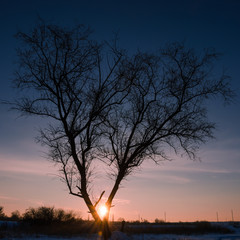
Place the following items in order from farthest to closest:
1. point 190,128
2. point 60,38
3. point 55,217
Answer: point 55,217 < point 190,128 < point 60,38

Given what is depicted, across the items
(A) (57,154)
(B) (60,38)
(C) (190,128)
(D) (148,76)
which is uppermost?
(B) (60,38)

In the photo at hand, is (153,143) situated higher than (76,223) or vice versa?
(153,143)

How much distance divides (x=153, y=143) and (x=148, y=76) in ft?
11.6

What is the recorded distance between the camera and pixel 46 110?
1367cm

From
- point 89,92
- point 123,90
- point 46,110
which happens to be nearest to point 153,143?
point 123,90

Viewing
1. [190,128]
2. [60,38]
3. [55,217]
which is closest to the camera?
[60,38]

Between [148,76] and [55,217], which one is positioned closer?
[148,76]

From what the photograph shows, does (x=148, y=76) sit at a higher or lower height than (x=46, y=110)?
higher

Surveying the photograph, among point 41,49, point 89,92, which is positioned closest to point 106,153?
point 89,92

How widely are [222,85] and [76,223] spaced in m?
17.8

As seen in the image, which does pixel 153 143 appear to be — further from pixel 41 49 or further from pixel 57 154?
pixel 41 49

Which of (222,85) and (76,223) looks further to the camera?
(76,223)

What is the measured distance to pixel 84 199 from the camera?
44.6 feet

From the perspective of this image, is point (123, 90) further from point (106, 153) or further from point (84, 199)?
point (84, 199)
